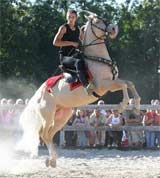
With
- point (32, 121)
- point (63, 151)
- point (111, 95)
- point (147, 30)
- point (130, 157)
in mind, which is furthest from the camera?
point (147, 30)

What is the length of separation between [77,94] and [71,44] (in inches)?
32.8

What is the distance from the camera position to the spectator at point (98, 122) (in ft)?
51.9

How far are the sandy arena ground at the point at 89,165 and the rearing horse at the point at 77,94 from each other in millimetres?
508

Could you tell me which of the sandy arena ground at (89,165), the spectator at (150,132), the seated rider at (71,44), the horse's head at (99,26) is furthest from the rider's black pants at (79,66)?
the spectator at (150,132)

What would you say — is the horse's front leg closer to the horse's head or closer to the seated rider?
the seated rider

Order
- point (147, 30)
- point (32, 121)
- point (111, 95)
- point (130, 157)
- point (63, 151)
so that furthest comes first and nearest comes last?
point (147, 30) < point (111, 95) < point (63, 151) < point (130, 157) < point (32, 121)

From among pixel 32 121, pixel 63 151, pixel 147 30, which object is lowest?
pixel 63 151

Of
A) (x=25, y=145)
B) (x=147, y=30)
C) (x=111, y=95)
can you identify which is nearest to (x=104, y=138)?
(x=25, y=145)

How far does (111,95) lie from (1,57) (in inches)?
243

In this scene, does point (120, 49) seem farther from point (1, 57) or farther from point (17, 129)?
point (17, 129)

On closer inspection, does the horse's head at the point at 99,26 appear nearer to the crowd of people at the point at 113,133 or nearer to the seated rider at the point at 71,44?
the seated rider at the point at 71,44

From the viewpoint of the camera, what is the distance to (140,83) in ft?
108

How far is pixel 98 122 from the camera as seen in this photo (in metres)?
15.8

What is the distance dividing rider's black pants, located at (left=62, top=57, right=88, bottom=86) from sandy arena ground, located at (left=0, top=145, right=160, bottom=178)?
1525 millimetres
